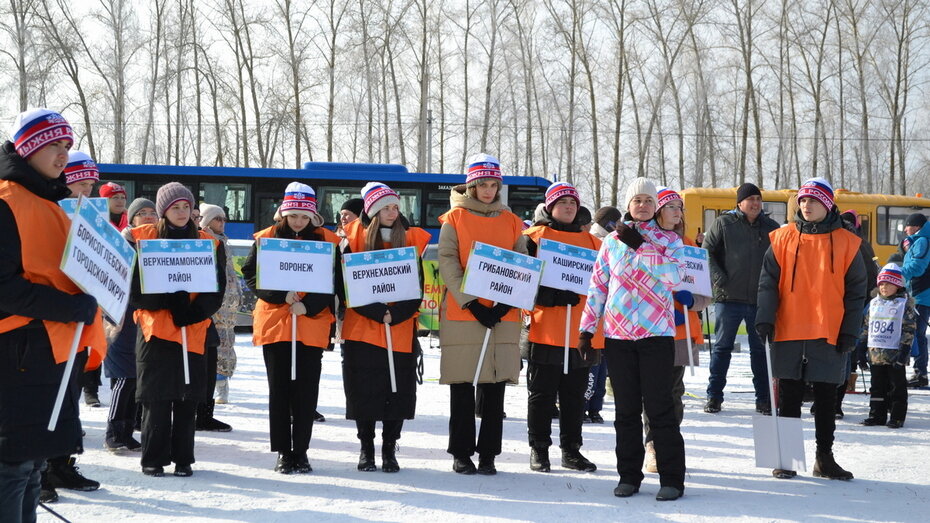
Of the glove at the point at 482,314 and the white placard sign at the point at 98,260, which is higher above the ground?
the white placard sign at the point at 98,260

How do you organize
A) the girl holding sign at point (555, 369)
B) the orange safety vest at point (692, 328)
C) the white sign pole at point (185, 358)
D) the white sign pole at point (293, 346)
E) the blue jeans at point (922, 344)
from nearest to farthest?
the white sign pole at point (185, 358), the white sign pole at point (293, 346), the girl holding sign at point (555, 369), the orange safety vest at point (692, 328), the blue jeans at point (922, 344)

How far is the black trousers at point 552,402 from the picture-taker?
6406 millimetres

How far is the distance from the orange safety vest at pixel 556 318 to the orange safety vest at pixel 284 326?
4.67 feet

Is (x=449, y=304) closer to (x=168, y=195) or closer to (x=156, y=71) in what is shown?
(x=168, y=195)

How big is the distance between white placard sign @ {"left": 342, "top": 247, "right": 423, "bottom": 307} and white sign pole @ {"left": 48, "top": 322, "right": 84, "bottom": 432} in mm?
2492

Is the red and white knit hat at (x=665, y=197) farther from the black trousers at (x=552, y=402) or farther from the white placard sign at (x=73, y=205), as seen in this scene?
the white placard sign at (x=73, y=205)

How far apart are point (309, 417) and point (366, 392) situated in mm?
412

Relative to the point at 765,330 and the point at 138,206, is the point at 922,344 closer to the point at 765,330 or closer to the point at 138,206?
the point at 765,330

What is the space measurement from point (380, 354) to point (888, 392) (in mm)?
5059

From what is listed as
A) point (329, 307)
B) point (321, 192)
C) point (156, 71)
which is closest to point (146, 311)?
point (329, 307)

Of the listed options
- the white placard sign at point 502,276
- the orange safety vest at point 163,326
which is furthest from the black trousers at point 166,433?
the white placard sign at point 502,276

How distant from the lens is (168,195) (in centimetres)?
611

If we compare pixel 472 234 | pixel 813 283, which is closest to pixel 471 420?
pixel 472 234

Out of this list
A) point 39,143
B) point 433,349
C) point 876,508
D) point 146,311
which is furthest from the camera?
point 433,349
